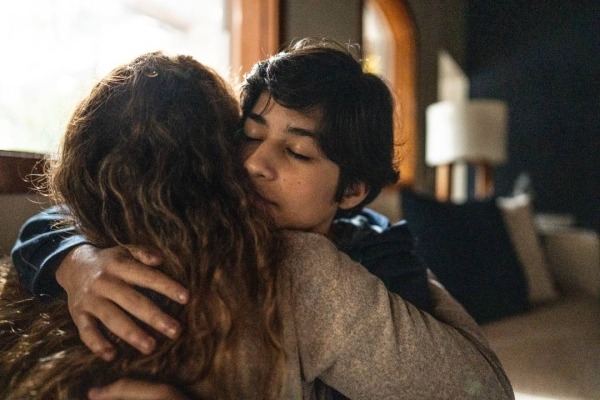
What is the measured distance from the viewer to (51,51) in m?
1.20

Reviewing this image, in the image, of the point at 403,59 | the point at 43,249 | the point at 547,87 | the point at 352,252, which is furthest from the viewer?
the point at 547,87

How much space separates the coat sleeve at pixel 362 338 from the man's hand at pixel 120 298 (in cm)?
16

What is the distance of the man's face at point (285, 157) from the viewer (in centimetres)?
74

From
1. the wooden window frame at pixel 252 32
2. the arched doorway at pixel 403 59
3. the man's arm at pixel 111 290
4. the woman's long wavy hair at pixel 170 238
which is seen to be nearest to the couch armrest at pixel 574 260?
the arched doorway at pixel 403 59

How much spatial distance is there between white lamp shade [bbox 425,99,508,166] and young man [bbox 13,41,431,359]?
4.95ft

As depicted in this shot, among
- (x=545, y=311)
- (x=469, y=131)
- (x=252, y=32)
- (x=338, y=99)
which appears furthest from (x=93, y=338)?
(x=469, y=131)

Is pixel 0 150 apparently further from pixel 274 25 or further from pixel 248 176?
pixel 274 25

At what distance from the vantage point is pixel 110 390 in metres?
0.49

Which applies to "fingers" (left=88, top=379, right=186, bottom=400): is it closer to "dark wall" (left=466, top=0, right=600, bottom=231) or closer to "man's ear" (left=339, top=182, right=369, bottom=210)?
"man's ear" (left=339, top=182, right=369, bottom=210)

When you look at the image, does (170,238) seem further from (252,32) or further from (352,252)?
(252,32)

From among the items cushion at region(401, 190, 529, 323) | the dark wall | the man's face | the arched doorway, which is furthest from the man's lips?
the dark wall

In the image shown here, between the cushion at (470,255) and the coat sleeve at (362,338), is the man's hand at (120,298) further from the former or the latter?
the cushion at (470,255)

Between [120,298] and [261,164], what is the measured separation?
12.0 inches

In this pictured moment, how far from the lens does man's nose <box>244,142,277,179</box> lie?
0.71 m
